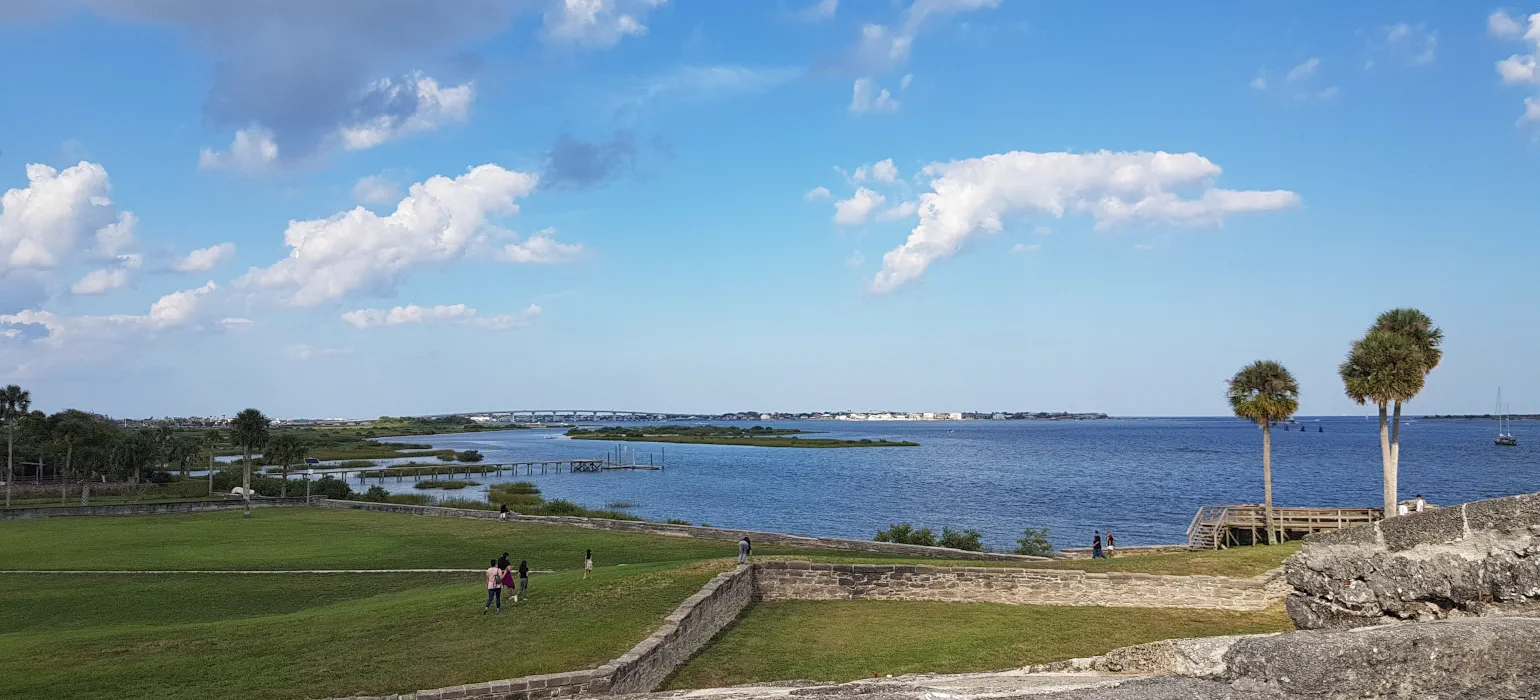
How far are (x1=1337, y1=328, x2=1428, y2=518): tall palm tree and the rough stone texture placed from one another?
2640 cm

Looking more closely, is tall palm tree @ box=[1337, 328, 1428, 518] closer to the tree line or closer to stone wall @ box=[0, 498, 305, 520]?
the tree line

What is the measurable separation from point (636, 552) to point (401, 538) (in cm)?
1219

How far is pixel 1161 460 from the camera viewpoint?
446 ft

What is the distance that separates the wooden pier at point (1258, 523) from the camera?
123 ft

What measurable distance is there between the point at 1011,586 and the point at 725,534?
16.8 meters

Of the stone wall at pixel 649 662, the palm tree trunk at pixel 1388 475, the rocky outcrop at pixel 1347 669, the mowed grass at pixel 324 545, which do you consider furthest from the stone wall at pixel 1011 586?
the rocky outcrop at pixel 1347 669

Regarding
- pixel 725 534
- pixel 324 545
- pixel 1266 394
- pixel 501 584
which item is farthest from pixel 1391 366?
pixel 324 545

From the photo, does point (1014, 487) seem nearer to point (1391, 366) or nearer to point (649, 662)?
point (1391, 366)

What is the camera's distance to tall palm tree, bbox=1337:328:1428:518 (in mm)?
31469

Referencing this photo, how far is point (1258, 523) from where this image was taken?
128 ft

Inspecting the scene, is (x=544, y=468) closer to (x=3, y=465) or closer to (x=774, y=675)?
(x=3, y=465)

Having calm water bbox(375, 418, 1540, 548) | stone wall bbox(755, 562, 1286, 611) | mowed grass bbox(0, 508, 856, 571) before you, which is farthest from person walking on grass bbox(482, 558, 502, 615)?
calm water bbox(375, 418, 1540, 548)

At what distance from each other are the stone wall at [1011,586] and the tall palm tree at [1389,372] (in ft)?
47.8

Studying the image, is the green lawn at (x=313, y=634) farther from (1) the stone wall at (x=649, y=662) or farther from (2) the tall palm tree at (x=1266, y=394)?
(2) the tall palm tree at (x=1266, y=394)
